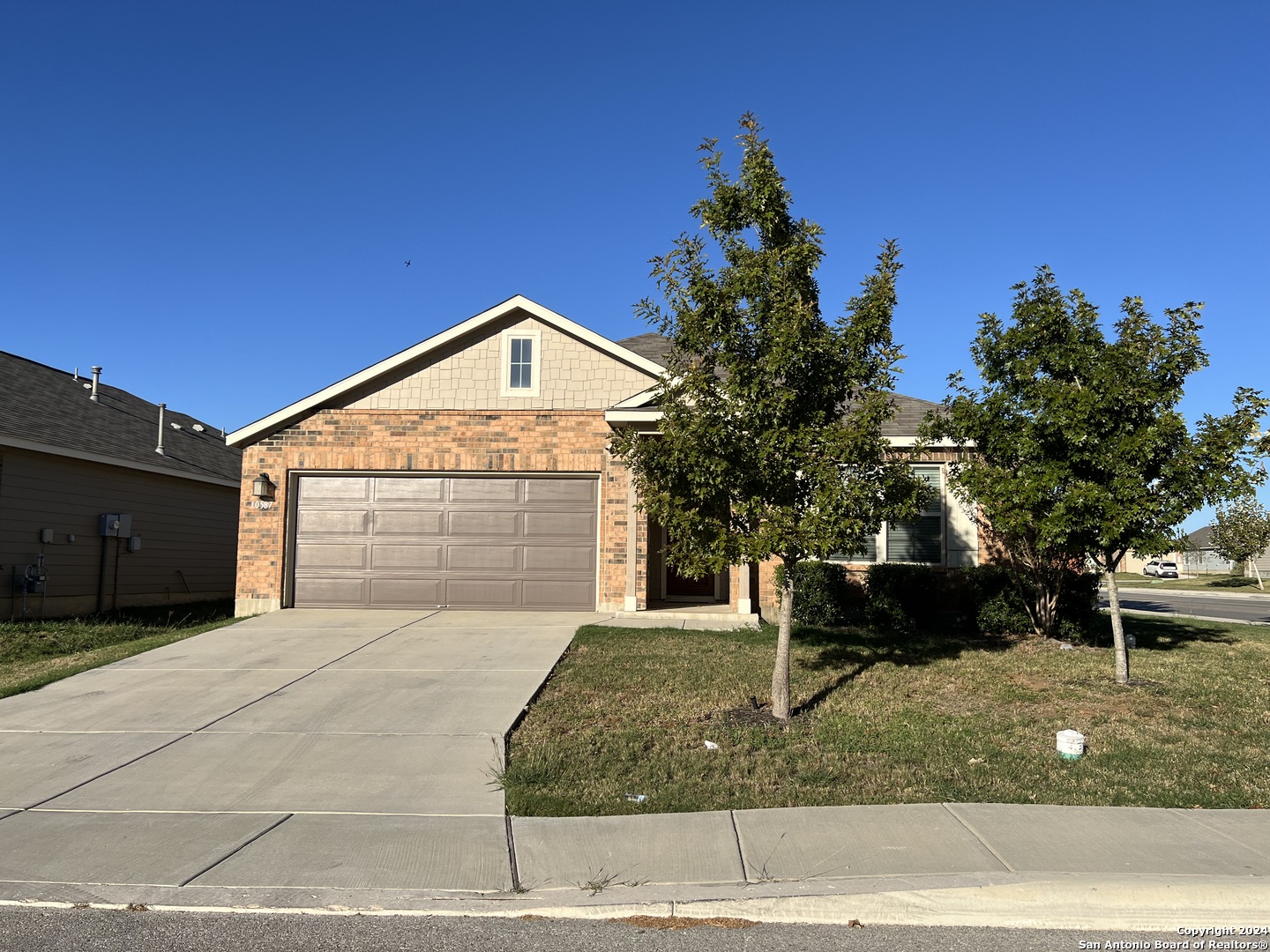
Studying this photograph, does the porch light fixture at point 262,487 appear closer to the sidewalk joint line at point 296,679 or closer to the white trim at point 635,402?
the sidewalk joint line at point 296,679

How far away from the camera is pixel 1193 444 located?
9.12m

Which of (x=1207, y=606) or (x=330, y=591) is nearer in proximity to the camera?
(x=330, y=591)

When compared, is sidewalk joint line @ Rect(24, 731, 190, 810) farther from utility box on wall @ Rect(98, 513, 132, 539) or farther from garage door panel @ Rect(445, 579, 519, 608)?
utility box on wall @ Rect(98, 513, 132, 539)

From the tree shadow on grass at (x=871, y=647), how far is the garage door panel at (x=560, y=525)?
3888 mm

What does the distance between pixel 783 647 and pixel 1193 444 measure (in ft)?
16.3

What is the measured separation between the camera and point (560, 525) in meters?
14.8

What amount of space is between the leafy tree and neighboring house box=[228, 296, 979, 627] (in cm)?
436

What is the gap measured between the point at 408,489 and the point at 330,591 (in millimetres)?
2187

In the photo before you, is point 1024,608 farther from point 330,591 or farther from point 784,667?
point 330,591

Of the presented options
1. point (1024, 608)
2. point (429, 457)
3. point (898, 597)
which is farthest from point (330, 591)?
point (1024, 608)

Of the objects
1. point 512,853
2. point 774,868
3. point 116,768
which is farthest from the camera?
point 116,768

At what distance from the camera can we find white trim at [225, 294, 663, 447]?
48.7ft

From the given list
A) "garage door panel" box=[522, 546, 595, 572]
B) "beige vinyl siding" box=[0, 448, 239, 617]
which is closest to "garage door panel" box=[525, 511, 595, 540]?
"garage door panel" box=[522, 546, 595, 572]

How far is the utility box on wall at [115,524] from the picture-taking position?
54.7 ft
